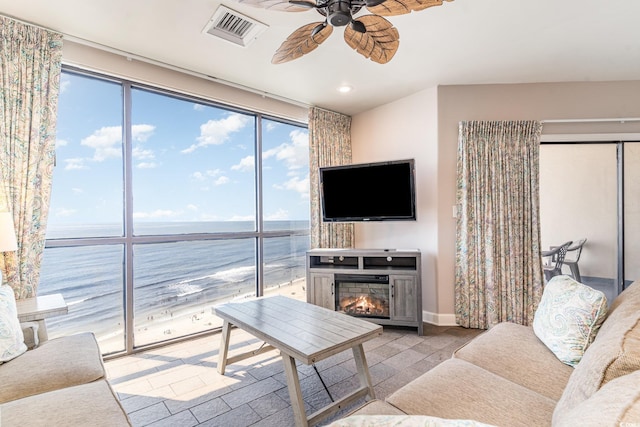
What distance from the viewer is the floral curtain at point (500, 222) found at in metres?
3.24

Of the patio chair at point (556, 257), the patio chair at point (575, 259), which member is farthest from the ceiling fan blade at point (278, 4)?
the patio chair at point (575, 259)

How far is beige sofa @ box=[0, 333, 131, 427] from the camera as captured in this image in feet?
3.74

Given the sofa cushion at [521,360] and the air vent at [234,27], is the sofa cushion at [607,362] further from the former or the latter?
the air vent at [234,27]

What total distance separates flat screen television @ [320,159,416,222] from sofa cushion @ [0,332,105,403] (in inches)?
103

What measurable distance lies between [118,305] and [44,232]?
0.90 meters

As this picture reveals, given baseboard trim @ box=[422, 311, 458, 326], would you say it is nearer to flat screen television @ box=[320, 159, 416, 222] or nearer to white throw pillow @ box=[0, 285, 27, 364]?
flat screen television @ box=[320, 159, 416, 222]

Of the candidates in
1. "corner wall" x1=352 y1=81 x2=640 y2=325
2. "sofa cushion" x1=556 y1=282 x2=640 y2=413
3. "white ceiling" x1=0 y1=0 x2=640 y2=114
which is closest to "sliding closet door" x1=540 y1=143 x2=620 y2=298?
"corner wall" x1=352 y1=81 x2=640 y2=325

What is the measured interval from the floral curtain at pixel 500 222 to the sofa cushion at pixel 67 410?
320 cm

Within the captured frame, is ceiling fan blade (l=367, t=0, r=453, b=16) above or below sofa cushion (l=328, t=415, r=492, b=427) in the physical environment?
above

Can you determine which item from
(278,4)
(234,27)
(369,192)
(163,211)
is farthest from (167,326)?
(278,4)

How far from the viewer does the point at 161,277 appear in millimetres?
3260

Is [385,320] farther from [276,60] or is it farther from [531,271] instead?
[276,60]

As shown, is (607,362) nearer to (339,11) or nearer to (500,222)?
(339,11)

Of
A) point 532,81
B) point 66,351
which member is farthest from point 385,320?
point 532,81
